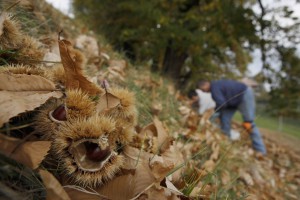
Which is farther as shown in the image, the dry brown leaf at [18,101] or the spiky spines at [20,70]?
the spiky spines at [20,70]

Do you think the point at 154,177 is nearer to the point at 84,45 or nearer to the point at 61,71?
the point at 61,71

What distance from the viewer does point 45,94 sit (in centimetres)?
103

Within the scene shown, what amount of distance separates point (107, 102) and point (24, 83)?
0.32m

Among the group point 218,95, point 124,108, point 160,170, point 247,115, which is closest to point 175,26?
point 218,95

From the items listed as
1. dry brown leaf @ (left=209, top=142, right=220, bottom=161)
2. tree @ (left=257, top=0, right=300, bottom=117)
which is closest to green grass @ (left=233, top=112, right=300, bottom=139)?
tree @ (left=257, top=0, right=300, bottom=117)

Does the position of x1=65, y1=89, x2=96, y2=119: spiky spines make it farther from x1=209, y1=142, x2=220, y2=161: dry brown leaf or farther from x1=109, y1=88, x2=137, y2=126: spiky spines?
x1=209, y1=142, x2=220, y2=161: dry brown leaf

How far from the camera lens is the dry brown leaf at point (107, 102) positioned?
3.94 ft

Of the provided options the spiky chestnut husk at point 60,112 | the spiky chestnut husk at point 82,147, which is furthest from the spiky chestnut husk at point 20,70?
the spiky chestnut husk at point 82,147

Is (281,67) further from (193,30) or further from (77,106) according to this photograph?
(77,106)

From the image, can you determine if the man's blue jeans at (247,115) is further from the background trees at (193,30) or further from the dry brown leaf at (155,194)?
the dry brown leaf at (155,194)

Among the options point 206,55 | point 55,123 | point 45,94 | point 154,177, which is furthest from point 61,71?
point 206,55

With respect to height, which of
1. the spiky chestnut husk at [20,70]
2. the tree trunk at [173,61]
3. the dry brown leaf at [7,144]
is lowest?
the dry brown leaf at [7,144]

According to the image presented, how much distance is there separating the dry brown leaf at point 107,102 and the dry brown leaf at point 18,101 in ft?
0.60

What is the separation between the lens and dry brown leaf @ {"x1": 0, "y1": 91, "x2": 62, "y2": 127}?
2.85ft
